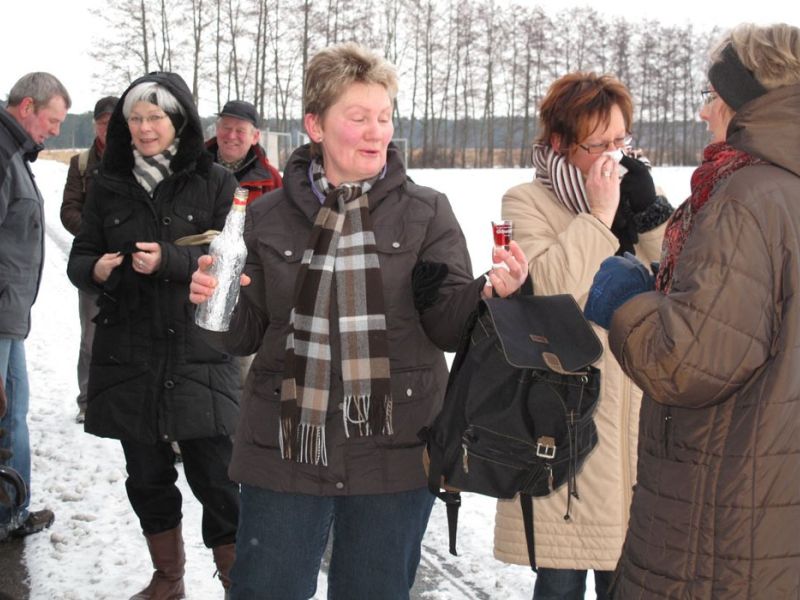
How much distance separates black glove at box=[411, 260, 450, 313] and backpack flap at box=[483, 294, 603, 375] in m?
0.25

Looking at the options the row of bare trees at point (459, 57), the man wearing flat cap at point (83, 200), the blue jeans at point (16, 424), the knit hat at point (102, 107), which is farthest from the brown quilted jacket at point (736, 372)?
the row of bare trees at point (459, 57)

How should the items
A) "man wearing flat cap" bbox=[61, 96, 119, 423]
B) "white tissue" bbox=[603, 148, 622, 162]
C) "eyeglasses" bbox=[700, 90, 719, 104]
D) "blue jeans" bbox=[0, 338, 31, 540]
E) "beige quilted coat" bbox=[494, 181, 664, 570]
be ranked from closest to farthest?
"eyeglasses" bbox=[700, 90, 719, 104], "beige quilted coat" bbox=[494, 181, 664, 570], "white tissue" bbox=[603, 148, 622, 162], "blue jeans" bbox=[0, 338, 31, 540], "man wearing flat cap" bbox=[61, 96, 119, 423]

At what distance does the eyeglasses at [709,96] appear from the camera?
2308mm

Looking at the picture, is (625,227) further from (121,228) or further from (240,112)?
(240,112)

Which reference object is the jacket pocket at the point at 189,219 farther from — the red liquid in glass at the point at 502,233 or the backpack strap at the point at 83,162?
the backpack strap at the point at 83,162

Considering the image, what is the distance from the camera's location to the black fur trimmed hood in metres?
3.98

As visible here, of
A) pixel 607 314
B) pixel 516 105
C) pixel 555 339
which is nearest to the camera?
pixel 607 314

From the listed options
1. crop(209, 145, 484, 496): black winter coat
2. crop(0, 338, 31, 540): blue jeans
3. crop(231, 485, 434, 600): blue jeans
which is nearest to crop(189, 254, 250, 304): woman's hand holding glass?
crop(209, 145, 484, 496): black winter coat

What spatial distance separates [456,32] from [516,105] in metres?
8.31

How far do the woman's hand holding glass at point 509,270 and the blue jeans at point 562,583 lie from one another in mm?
1014

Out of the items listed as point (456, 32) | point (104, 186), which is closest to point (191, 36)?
point (456, 32)

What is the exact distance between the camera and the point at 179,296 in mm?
3938

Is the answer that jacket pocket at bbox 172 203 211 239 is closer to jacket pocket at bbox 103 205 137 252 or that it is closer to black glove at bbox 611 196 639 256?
jacket pocket at bbox 103 205 137 252

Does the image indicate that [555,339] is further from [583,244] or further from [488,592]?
[488,592]
